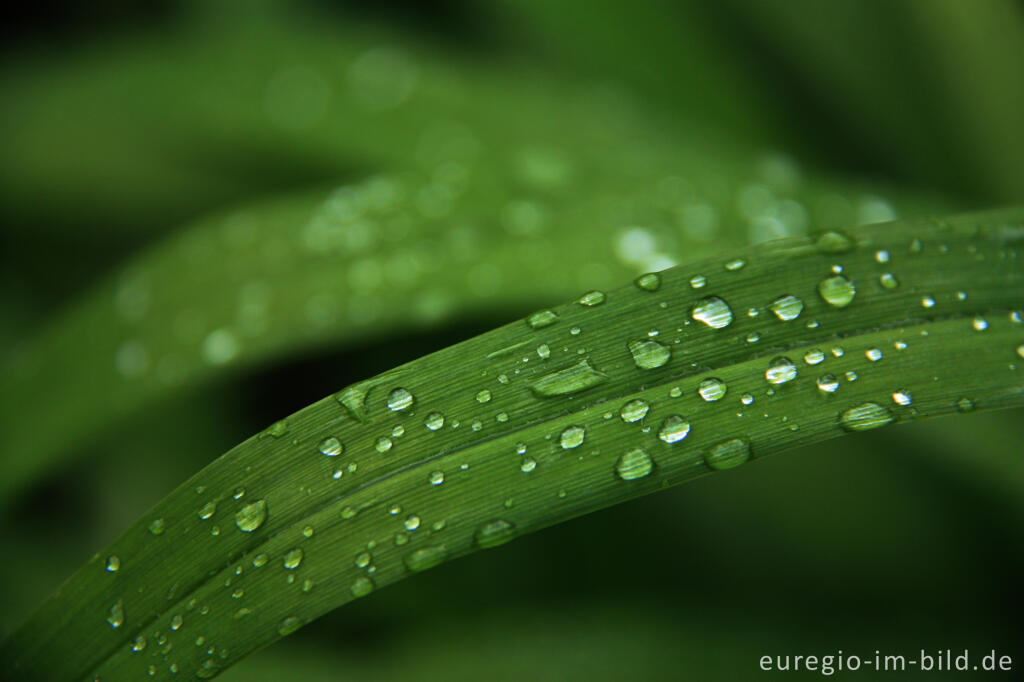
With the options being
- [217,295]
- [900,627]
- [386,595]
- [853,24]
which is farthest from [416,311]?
[853,24]

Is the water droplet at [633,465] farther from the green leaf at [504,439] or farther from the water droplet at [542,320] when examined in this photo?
the water droplet at [542,320]

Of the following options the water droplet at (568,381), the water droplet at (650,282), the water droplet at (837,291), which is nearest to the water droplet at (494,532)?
the water droplet at (568,381)

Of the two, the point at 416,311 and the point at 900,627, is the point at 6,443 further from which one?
the point at 900,627

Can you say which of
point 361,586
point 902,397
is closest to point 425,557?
point 361,586

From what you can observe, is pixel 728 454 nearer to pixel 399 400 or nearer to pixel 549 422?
pixel 549 422

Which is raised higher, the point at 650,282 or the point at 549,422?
the point at 650,282

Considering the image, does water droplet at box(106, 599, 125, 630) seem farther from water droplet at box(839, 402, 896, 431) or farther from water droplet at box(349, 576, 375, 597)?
water droplet at box(839, 402, 896, 431)

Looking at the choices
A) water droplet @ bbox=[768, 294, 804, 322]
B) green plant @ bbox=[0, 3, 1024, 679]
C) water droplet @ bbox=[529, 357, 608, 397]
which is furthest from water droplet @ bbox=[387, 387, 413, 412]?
water droplet @ bbox=[768, 294, 804, 322]

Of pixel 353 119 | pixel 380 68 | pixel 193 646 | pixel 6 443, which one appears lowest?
pixel 193 646
